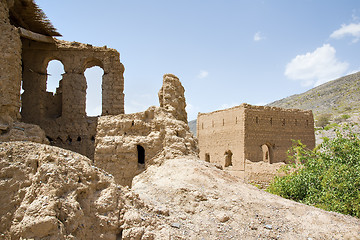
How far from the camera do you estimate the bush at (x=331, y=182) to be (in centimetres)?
947

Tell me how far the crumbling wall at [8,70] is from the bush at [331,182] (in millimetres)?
9814

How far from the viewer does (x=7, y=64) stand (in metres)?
10.7

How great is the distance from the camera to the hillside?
45.1 m

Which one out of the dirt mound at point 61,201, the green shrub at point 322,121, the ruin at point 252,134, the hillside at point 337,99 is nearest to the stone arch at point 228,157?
the ruin at point 252,134

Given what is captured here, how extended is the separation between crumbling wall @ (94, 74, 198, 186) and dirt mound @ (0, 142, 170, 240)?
170 inches

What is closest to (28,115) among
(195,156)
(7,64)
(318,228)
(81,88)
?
(81,88)

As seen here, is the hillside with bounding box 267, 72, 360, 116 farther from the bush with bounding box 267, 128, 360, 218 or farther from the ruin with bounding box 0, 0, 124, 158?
the ruin with bounding box 0, 0, 124, 158

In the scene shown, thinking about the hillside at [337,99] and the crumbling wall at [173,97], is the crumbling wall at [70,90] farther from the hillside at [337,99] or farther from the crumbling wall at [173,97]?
the hillside at [337,99]

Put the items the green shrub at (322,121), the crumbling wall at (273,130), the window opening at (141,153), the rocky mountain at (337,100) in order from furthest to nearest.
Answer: the rocky mountain at (337,100), the green shrub at (322,121), the crumbling wall at (273,130), the window opening at (141,153)

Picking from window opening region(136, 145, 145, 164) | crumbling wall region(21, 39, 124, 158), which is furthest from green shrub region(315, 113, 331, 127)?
window opening region(136, 145, 145, 164)

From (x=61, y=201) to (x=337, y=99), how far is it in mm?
53386

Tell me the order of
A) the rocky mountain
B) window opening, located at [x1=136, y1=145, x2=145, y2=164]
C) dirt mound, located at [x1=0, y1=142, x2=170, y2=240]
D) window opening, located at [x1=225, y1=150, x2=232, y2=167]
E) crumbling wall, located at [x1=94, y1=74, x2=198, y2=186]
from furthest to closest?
the rocky mountain, window opening, located at [x1=225, y1=150, x2=232, y2=167], window opening, located at [x1=136, y1=145, x2=145, y2=164], crumbling wall, located at [x1=94, y1=74, x2=198, y2=186], dirt mound, located at [x1=0, y1=142, x2=170, y2=240]

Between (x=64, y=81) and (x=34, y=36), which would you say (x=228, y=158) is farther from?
(x=34, y=36)

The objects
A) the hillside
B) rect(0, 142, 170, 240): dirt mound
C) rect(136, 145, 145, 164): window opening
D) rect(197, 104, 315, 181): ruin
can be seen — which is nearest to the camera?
rect(0, 142, 170, 240): dirt mound
